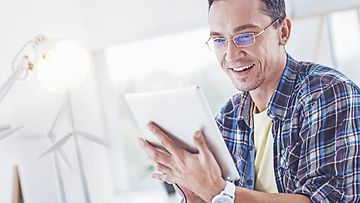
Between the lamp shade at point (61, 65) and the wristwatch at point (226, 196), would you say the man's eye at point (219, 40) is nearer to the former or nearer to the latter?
the wristwatch at point (226, 196)

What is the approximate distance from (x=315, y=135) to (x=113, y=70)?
1503mm

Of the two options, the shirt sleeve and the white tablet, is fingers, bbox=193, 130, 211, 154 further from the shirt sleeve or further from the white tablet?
the shirt sleeve

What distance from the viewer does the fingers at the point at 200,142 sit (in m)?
1.08

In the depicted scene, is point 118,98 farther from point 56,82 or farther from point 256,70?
point 256,70

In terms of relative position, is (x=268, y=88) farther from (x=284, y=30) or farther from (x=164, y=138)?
(x=164, y=138)

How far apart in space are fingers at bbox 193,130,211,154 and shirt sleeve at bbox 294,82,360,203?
243 millimetres

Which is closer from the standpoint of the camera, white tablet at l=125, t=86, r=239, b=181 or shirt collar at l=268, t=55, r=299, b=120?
white tablet at l=125, t=86, r=239, b=181

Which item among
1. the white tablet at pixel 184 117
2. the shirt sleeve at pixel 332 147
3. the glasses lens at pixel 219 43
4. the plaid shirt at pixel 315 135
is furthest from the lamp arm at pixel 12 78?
the shirt sleeve at pixel 332 147

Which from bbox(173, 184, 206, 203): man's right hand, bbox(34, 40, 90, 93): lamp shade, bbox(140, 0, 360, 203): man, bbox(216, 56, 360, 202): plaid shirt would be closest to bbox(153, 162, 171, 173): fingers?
bbox(140, 0, 360, 203): man

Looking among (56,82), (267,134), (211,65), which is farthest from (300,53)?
(56,82)

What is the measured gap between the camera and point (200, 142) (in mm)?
1083

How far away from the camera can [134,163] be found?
246 cm

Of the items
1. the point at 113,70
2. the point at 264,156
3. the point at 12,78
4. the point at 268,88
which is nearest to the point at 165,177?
the point at 264,156

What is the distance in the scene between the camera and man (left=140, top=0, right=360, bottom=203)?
3.51 feet
